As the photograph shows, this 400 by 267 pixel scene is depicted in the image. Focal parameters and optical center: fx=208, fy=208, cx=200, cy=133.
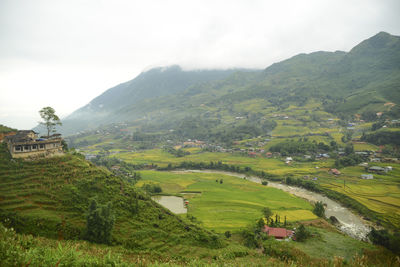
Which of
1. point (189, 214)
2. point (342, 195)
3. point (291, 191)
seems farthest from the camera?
point (291, 191)

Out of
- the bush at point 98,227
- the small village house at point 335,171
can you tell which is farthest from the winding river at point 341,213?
the bush at point 98,227

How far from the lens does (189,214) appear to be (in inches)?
1692

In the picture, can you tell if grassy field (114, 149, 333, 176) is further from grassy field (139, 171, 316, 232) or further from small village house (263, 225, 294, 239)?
small village house (263, 225, 294, 239)

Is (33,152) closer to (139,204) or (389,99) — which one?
(139,204)

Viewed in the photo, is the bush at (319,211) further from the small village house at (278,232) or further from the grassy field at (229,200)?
the small village house at (278,232)

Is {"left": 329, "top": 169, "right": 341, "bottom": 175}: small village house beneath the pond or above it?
above

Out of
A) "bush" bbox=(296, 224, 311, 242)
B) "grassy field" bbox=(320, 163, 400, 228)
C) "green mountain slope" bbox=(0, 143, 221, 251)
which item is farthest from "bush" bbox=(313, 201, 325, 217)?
"green mountain slope" bbox=(0, 143, 221, 251)

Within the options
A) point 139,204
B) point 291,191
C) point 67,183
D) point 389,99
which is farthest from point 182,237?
point 389,99

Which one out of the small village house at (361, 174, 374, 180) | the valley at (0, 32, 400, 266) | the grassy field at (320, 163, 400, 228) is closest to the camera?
the valley at (0, 32, 400, 266)

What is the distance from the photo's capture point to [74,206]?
91.6 feet

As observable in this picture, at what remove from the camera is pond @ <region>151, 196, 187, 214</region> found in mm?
46684

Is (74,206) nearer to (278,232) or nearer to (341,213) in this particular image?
(278,232)

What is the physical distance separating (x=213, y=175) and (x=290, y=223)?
3856 cm

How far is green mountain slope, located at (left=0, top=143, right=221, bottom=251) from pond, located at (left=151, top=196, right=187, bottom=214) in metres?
11.0
